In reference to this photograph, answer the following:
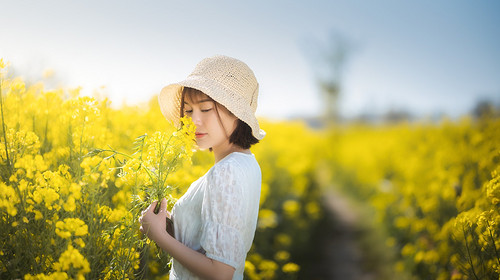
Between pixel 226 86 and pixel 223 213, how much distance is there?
54cm

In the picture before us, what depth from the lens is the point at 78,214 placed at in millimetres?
1584

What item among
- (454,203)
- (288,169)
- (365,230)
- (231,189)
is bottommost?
(365,230)

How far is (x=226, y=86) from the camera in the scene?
1.55 metres

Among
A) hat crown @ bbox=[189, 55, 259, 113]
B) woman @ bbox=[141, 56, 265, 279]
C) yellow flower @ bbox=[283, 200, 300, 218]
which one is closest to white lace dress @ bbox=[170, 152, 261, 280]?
woman @ bbox=[141, 56, 265, 279]

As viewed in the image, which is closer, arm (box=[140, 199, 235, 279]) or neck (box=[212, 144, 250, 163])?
arm (box=[140, 199, 235, 279])

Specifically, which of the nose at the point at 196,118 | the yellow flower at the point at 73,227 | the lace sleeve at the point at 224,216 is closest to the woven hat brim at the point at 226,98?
the nose at the point at 196,118

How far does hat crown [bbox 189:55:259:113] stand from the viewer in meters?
1.57

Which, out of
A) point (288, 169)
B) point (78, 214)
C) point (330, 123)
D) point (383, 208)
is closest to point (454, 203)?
point (383, 208)

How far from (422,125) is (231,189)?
24.6 feet

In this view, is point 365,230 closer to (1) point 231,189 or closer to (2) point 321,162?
(1) point 231,189

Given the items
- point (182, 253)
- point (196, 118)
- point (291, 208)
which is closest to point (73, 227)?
point (182, 253)

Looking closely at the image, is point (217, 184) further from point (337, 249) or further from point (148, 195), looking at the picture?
point (337, 249)

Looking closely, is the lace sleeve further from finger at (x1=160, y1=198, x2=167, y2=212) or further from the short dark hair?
the short dark hair

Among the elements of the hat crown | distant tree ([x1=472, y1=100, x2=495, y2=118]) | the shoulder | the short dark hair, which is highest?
the hat crown
